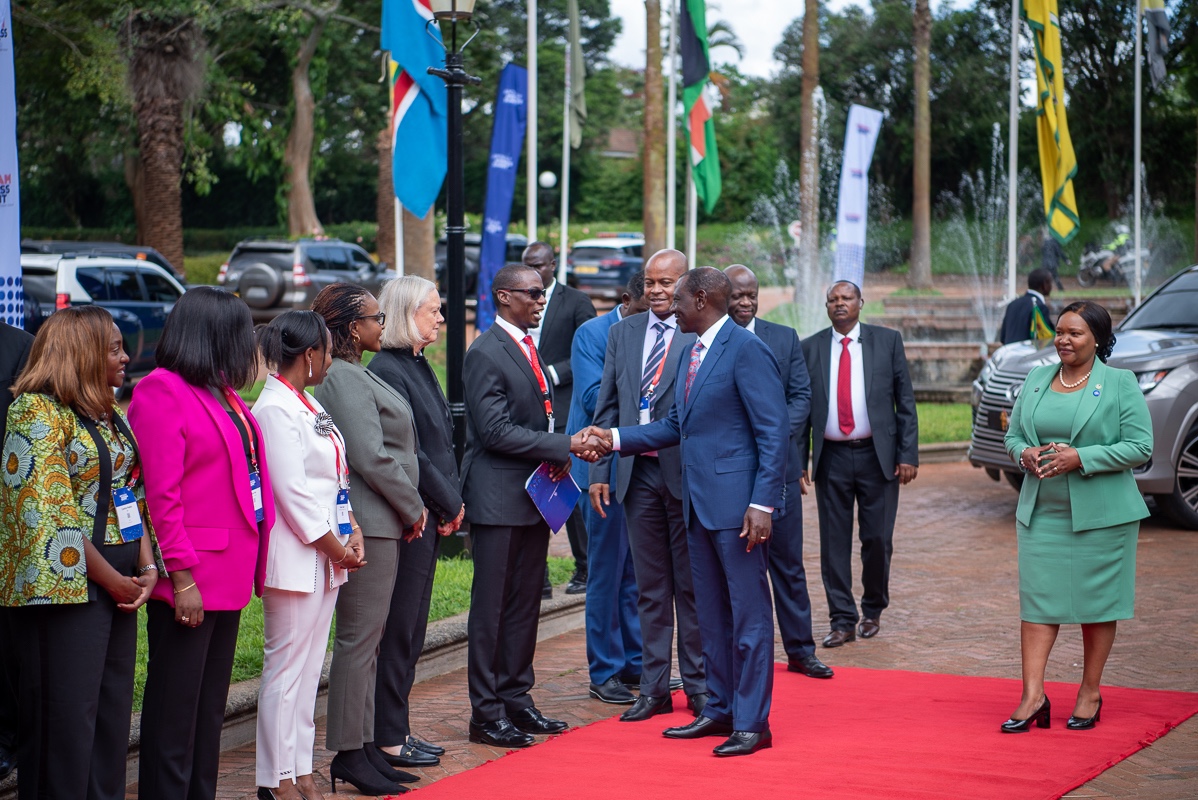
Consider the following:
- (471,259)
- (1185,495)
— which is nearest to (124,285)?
(1185,495)

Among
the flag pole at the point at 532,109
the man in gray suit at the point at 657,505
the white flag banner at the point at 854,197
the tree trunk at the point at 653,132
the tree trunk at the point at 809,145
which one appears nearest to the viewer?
the man in gray suit at the point at 657,505

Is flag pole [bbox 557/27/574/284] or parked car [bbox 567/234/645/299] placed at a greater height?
flag pole [bbox 557/27/574/284]

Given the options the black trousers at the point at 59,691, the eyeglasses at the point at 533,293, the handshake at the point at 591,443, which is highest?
the eyeglasses at the point at 533,293

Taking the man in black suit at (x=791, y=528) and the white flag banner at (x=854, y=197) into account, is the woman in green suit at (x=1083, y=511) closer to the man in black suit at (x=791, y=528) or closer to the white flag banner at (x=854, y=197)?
the man in black suit at (x=791, y=528)

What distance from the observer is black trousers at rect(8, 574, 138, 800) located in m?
4.22

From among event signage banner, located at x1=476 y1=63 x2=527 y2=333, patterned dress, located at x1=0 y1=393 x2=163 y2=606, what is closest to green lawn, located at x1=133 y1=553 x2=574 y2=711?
patterned dress, located at x1=0 y1=393 x2=163 y2=606

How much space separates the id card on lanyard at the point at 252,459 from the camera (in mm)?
4676

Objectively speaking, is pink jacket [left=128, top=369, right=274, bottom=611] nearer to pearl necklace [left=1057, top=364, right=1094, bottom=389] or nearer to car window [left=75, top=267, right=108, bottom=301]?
pearl necklace [left=1057, top=364, right=1094, bottom=389]

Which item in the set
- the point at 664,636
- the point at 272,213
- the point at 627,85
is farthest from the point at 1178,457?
the point at 627,85

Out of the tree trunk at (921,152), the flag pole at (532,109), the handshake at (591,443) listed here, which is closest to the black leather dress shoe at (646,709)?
the handshake at (591,443)

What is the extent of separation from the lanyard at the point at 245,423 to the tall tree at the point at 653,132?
2344 cm

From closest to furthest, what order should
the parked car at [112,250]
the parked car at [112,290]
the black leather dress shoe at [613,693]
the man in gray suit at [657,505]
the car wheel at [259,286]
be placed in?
1. the man in gray suit at [657,505]
2. the black leather dress shoe at [613,693]
3. the parked car at [112,290]
4. the parked car at [112,250]
5. the car wheel at [259,286]

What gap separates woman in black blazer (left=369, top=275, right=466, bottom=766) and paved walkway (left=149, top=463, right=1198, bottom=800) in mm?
285

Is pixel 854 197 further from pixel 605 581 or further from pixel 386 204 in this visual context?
pixel 386 204
